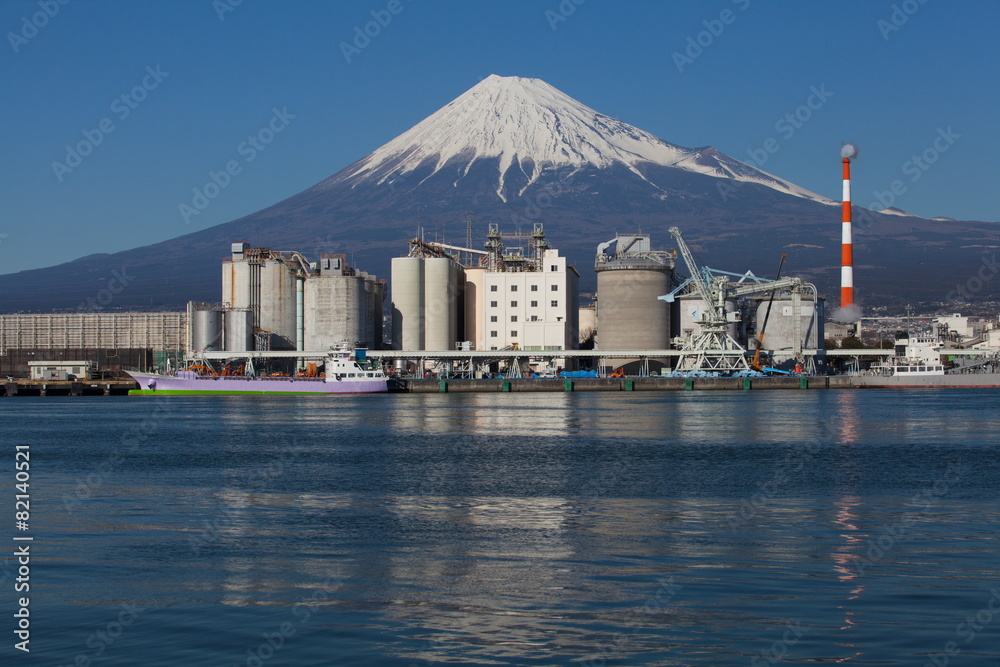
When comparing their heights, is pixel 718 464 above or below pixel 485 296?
below

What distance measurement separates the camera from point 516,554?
1634 cm

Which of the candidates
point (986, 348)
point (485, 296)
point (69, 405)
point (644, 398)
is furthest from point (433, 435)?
point (986, 348)

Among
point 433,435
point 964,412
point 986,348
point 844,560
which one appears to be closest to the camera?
point 844,560

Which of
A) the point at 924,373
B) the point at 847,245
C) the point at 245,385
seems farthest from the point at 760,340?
the point at 245,385

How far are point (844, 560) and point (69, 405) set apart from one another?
66114mm

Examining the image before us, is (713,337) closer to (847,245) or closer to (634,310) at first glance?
(634,310)

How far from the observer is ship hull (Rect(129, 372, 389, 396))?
80938mm

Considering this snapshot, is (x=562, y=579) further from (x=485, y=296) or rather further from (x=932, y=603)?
(x=485, y=296)

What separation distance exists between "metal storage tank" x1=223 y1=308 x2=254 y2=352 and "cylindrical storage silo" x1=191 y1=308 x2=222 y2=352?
2.28ft

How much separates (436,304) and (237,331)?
1721 cm

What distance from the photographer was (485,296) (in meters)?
97.8

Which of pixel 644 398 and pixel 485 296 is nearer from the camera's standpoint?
pixel 644 398

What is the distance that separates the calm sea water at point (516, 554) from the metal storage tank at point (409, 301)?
59512mm

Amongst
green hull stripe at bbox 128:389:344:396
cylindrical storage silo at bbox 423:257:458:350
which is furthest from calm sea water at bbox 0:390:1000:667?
cylindrical storage silo at bbox 423:257:458:350
